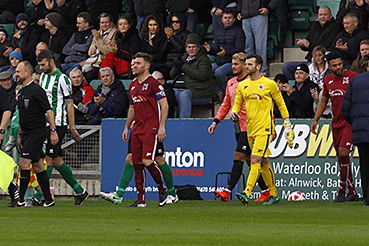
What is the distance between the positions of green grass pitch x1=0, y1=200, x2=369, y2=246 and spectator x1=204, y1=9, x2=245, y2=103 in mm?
5651

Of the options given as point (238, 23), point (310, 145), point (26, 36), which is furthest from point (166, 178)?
point (26, 36)

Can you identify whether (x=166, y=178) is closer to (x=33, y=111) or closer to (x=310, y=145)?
(x=33, y=111)

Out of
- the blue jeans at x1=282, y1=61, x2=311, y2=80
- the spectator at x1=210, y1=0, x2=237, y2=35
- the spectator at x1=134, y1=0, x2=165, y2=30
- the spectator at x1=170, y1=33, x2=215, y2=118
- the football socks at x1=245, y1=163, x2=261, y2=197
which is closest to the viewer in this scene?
the football socks at x1=245, y1=163, x2=261, y2=197

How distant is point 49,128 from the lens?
1574 cm

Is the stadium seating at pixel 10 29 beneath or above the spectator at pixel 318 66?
A: above

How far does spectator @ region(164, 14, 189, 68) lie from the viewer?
21.9 meters

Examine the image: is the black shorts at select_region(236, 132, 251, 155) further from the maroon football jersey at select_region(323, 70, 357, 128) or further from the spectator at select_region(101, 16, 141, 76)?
the spectator at select_region(101, 16, 141, 76)


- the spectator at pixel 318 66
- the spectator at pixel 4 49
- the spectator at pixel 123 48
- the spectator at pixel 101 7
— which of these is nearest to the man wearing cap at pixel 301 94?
the spectator at pixel 318 66

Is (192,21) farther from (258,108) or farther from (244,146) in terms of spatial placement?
(258,108)

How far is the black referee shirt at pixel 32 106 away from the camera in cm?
1536

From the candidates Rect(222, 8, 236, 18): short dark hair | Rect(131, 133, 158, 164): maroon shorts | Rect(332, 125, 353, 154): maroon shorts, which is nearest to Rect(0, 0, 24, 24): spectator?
Rect(222, 8, 236, 18): short dark hair

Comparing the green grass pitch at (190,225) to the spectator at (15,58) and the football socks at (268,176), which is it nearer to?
the football socks at (268,176)

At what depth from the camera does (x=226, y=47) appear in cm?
2148

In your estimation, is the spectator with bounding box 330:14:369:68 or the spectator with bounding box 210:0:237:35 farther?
the spectator with bounding box 210:0:237:35
